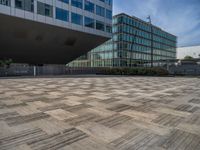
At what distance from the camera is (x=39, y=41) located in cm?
2589

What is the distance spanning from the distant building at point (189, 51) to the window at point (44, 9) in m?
66.6

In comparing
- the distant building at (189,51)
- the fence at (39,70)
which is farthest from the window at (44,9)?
the distant building at (189,51)

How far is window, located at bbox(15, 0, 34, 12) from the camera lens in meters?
20.0

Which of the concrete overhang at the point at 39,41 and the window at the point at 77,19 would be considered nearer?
the concrete overhang at the point at 39,41

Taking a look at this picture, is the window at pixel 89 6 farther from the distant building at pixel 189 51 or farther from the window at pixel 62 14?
the distant building at pixel 189 51

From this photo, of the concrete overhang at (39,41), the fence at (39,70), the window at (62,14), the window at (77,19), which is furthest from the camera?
the window at (77,19)

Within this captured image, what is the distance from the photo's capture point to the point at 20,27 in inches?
866

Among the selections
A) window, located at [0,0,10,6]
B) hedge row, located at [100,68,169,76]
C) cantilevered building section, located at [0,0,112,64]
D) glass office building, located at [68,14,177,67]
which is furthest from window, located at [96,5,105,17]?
window, located at [0,0,10,6]

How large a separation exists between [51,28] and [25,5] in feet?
15.4

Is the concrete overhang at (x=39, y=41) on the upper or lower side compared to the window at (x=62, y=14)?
lower

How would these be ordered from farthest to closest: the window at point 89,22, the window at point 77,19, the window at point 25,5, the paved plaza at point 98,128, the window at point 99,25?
the window at point 99,25
the window at point 89,22
the window at point 77,19
the window at point 25,5
the paved plaza at point 98,128

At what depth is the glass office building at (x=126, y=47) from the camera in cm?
4391

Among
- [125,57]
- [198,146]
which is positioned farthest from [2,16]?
[125,57]

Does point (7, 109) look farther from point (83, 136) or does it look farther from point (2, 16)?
point (2, 16)
